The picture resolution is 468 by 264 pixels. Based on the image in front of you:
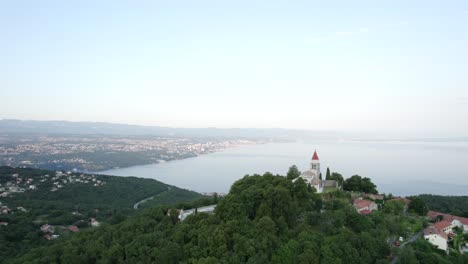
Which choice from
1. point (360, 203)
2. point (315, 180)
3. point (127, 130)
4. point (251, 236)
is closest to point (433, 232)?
point (360, 203)

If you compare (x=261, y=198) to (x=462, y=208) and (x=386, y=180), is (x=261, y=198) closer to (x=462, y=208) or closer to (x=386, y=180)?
(x=462, y=208)

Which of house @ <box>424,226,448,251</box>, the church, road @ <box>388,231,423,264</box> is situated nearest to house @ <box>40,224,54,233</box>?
the church

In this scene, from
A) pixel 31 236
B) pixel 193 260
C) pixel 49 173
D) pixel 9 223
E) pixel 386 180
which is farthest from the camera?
pixel 386 180

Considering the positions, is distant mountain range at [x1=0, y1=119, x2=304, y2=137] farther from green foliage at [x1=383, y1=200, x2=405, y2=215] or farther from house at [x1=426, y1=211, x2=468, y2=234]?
house at [x1=426, y1=211, x2=468, y2=234]

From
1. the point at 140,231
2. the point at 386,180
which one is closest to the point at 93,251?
the point at 140,231

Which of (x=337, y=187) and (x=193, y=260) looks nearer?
(x=193, y=260)

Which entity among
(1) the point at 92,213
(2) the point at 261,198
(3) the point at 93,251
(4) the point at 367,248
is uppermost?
(2) the point at 261,198
